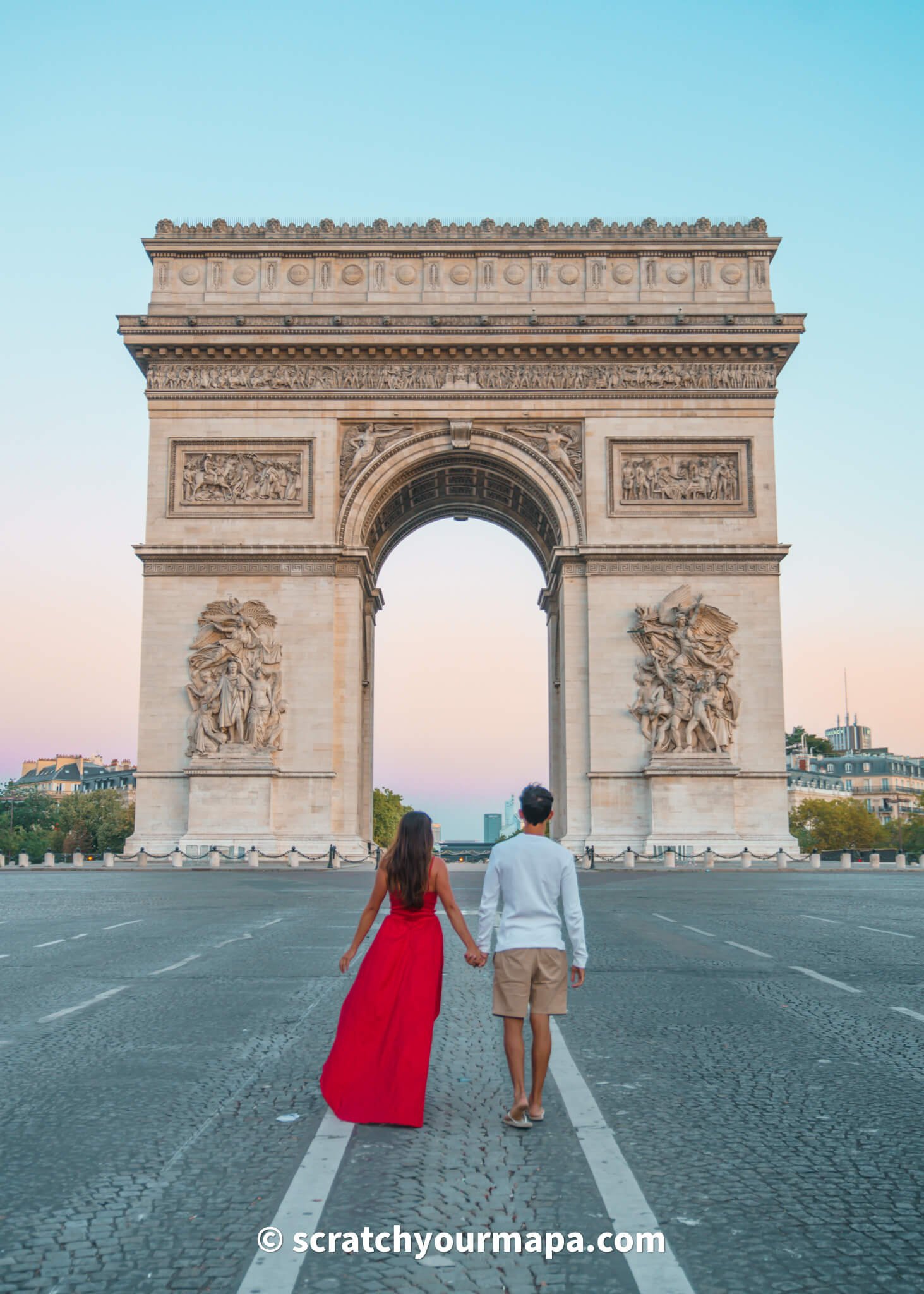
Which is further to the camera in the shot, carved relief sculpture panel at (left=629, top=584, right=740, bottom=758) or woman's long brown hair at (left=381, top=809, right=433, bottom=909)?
carved relief sculpture panel at (left=629, top=584, right=740, bottom=758)

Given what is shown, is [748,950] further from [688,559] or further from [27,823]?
[27,823]

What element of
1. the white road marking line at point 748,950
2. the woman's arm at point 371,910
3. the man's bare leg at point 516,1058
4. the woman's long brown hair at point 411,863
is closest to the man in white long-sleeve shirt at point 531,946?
the man's bare leg at point 516,1058

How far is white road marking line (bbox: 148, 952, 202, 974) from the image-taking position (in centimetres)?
1083

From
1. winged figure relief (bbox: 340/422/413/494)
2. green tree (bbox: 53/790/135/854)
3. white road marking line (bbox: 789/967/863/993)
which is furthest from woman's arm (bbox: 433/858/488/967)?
green tree (bbox: 53/790/135/854)

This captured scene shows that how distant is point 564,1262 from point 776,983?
6594 mm

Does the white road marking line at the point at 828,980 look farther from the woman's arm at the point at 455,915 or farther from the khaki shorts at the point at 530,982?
the woman's arm at the point at 455,915

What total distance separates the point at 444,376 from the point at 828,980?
3047cm

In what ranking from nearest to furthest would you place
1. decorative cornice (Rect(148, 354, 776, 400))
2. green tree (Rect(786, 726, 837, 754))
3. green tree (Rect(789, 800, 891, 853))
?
decorative cornice (Rect(148, 354, 776, 400)) → green tree (Rect(789, 800, 891, 853)) → green tree (Rect(786, 726, 837, 754))

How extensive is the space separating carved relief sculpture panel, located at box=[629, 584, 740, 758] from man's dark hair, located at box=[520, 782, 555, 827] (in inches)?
1200

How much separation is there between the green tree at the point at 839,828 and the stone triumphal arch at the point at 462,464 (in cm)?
5924

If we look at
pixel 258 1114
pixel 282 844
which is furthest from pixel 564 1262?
pixel 282 844

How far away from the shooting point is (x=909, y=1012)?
8.52 metres

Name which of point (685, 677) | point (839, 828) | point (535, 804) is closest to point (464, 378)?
point (685, 677)

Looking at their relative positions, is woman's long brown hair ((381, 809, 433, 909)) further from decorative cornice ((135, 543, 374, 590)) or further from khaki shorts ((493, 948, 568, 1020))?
decorative cornice ((135, 543, 374, 590))
